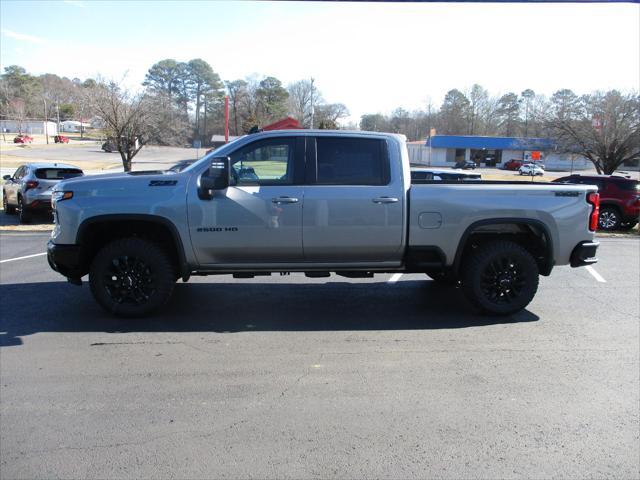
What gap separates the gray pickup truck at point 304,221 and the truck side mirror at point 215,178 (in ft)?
0.04

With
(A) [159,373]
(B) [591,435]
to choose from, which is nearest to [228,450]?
(A) [159,373]

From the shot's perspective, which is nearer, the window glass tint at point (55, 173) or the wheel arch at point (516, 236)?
the wheel arch at point (516, 236)

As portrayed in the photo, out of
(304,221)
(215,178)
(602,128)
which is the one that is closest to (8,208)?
(215,178)

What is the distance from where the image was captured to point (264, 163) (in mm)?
5906

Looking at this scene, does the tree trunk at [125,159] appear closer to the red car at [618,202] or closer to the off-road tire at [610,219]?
the red car at [618,202]

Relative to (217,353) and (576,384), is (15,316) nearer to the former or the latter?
(217,353)

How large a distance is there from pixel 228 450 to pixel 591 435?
241 cm

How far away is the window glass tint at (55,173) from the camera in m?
14.4

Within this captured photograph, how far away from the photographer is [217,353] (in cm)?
499

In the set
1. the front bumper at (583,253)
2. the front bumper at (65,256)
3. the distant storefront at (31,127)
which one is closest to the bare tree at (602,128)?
the front bumper at (583,253)

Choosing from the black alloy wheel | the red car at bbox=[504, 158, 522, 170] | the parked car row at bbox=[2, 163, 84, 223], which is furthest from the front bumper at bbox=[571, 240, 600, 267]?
the red car at bbox=[504, 158, 522, 170]

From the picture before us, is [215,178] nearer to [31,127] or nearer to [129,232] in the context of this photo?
[129,232]

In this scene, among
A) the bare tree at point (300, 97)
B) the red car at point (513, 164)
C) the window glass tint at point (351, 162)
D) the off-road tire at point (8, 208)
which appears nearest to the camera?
the window glass tint at point (351, 162)

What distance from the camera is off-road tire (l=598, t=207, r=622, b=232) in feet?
51.8
